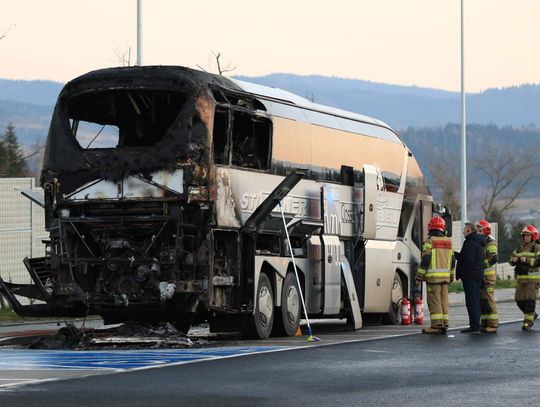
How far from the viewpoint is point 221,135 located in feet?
71.8

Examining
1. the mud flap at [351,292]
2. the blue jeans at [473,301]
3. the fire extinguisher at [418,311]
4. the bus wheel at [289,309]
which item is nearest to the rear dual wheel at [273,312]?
the bus wheel at [289,309]

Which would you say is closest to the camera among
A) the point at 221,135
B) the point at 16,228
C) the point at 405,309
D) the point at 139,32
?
the point at 221,135

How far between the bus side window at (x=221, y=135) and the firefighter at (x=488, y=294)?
544cm

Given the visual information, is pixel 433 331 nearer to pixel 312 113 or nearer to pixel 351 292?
pixel 351 292

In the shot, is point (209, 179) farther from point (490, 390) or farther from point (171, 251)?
point (490, 390)

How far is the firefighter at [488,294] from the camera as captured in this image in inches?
973

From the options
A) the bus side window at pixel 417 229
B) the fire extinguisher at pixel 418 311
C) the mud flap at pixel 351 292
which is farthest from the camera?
the bus side window at pixel 417 229

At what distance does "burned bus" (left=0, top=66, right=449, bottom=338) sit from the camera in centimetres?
2116

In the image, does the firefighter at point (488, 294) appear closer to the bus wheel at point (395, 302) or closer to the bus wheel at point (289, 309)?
the bus wheel at point (289, 309)

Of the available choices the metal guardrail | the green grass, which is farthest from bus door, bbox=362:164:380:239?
the green grass

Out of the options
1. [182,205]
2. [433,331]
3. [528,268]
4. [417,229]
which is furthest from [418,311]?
[182,205]

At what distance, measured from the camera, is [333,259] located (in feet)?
83.7

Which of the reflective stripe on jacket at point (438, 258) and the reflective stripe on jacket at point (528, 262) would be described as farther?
the reflective stripe on jacket at point (528, 262)

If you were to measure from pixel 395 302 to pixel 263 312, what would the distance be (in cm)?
647
